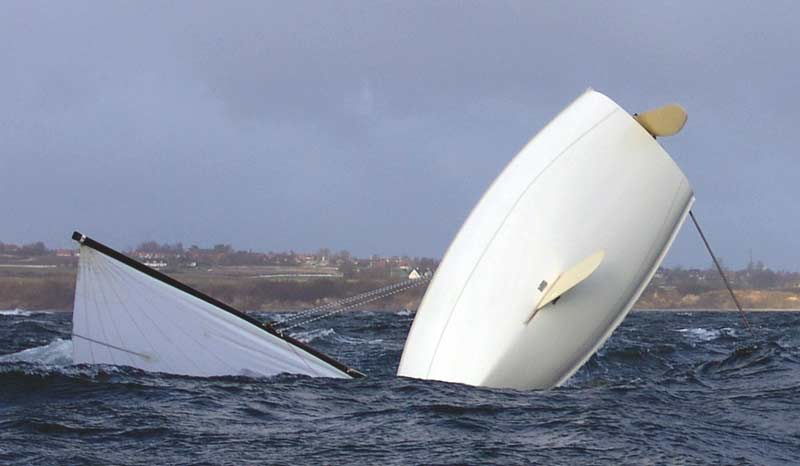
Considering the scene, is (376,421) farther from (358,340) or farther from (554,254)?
(358,340)

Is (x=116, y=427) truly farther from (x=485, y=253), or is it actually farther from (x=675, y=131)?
(x=675, y=131)

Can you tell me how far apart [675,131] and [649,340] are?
17867 mm

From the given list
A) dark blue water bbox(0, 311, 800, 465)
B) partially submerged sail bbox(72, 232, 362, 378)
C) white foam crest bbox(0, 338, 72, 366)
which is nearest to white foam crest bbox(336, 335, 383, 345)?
white foam crest bbox(0, 338, 72, 366)

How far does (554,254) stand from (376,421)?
4.18 metres

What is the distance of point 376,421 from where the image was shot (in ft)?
35.5

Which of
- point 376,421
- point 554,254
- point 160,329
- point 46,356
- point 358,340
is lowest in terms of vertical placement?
point 358,340

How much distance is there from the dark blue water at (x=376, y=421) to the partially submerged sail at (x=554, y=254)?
0.58 meters

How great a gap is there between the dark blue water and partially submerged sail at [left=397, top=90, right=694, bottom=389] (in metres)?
0.58

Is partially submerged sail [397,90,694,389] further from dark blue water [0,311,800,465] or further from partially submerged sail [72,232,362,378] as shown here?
partially submerged sail [72,232,362,378]

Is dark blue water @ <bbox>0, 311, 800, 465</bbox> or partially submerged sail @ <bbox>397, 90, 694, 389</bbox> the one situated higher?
partially submerged sail @ <bbox>397, 90, 694, 389</bbox>

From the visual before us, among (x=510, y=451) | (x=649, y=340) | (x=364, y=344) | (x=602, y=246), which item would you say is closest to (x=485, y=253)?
(x=602, y=246)

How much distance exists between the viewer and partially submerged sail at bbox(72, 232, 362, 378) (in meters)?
13.0

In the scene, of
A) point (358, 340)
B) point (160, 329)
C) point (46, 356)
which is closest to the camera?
point (160, 329)

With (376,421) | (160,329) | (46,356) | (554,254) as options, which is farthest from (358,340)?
(376,421)
